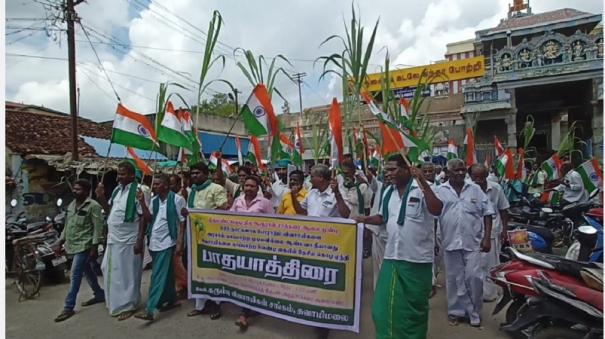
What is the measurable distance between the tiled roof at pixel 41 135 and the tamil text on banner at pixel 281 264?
10663mm

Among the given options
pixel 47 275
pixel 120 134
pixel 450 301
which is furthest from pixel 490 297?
pixel 47 275

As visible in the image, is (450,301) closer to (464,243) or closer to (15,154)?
(464,243)

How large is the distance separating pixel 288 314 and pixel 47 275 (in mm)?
4088

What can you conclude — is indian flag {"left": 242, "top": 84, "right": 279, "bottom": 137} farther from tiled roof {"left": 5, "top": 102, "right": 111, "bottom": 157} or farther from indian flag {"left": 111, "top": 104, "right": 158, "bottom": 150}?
tiled roof {"left": 5, "top": 102, "right": 111, "bottom": 157}

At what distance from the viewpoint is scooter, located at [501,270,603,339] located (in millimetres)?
2797

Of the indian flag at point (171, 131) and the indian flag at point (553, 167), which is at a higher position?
the indian flag at point (171, 131)

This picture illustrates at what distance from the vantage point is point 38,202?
1223 cm

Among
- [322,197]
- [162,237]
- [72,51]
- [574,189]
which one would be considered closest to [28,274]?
[162,237]

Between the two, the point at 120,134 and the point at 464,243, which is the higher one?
the point at 120,134

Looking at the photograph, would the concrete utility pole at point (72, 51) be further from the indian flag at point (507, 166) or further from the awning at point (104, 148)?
Result: the indian flag at point (507, 166)

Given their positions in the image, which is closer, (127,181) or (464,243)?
(464,243)

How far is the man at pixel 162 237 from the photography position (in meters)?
4.31

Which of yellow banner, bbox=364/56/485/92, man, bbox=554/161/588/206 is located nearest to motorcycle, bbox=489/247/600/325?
man, bbox=554/161/588/206

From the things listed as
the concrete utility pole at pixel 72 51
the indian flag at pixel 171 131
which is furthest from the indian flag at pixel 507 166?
the concrete utility pole at pixel 72 51
